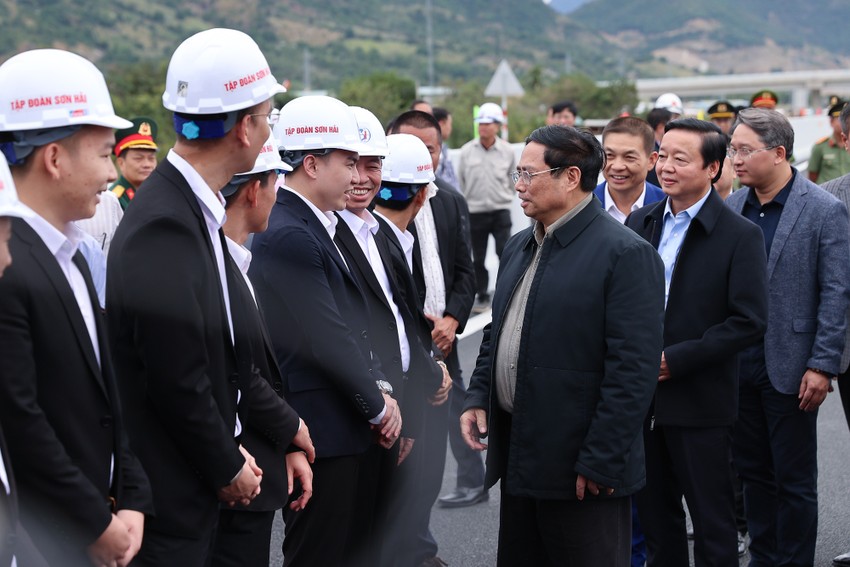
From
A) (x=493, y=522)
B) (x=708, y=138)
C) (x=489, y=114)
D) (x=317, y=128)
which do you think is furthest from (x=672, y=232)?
(x=489, y=114)

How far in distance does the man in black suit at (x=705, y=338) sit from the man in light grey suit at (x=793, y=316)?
0.44 m

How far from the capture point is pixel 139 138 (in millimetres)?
7352

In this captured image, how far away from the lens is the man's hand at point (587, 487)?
3.62m

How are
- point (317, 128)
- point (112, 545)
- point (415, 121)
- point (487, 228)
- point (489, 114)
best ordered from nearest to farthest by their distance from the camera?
point (112, 545) < point (317, 128) < point (415, 121) < point (489, 114) < point (487, 228)

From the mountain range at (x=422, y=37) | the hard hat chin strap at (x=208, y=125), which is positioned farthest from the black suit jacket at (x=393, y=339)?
the mountain range at (x=422, y=37)

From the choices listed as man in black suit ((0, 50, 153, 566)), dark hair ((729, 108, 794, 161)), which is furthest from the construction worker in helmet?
dark hair ((729, 108, 794, 161))

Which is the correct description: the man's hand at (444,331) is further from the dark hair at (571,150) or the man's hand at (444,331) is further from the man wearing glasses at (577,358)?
the dark hair at (571,150)

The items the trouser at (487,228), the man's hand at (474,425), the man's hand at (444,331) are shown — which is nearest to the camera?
the man's hand at (474,425)

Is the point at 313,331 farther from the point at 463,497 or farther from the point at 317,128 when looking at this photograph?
the point at 463,497

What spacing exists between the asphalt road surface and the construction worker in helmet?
2348 millimetres

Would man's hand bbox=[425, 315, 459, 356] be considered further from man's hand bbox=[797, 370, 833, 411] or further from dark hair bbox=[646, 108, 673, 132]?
dark hair bbox=[646, 108, 673, 132]

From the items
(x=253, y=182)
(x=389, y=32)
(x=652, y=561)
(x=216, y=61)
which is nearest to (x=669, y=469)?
(x=652, y=561)

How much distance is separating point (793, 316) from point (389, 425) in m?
2.06

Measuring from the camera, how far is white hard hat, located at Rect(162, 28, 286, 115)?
2.91 meters
